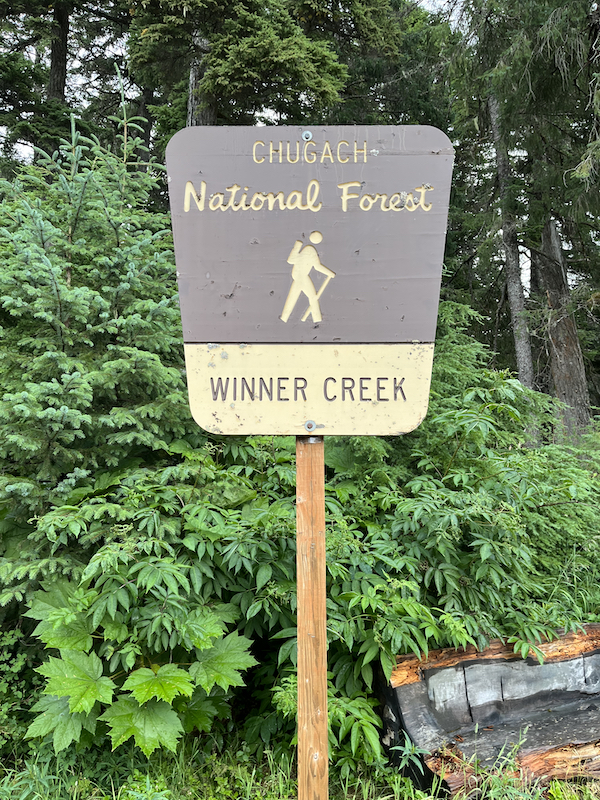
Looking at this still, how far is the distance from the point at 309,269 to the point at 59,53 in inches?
511

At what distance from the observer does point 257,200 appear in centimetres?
177

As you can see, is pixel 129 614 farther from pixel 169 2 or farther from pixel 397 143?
pixel 169 2

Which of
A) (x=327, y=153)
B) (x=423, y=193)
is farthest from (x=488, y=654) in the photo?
(x=327, y=153)

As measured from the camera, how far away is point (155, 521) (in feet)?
7.83

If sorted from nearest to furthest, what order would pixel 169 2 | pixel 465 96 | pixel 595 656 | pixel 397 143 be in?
pixel 397 143 → pixel 595 656 → pixel 169 2 → pixel 465 96

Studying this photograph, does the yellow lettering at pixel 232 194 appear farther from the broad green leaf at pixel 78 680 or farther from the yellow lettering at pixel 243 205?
the broad green leaf at pixel 78 680

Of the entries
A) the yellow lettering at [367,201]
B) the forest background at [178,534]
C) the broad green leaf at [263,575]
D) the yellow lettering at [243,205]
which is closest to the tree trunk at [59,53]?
the forest background at [178,534]

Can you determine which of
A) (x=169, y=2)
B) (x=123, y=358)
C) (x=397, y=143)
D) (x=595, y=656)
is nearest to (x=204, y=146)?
(x=397, y=143)

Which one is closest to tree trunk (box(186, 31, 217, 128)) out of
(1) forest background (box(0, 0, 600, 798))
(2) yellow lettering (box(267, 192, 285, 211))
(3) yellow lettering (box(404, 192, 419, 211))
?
(1) forest background (box(0, 0, 600, 798))

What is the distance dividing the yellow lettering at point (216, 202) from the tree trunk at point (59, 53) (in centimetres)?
1199

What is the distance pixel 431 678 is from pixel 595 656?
1.08m

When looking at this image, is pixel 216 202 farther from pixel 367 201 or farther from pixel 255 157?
pixel 367 201

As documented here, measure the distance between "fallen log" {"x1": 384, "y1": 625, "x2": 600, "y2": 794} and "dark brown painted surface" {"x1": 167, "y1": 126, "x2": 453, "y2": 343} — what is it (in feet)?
6.13

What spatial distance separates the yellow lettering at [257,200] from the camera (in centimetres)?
176
